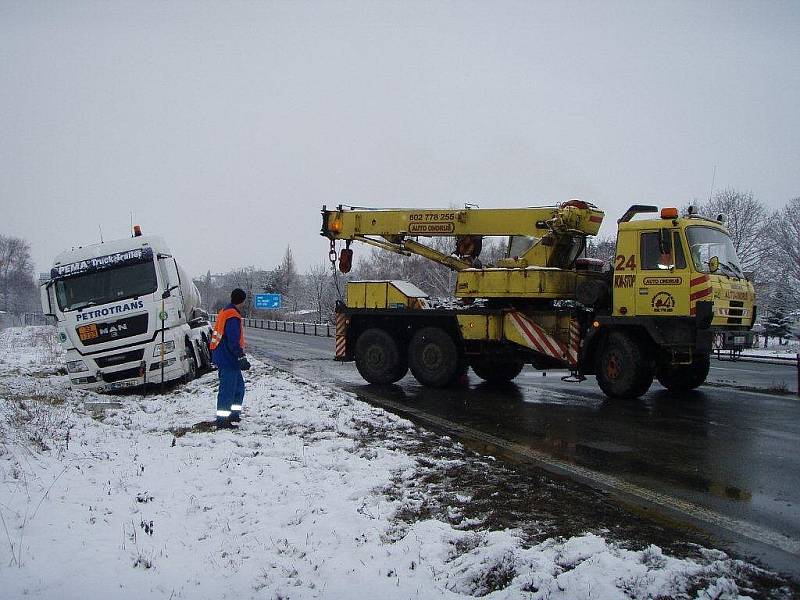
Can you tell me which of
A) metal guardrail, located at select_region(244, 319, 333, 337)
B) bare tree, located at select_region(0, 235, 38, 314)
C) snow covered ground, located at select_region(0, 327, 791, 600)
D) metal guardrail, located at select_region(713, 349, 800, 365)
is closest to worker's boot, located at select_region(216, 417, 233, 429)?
snow covered ground, located at select_region(0, 327, 791, 600)

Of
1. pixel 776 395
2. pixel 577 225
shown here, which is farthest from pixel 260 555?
pixel 776 395

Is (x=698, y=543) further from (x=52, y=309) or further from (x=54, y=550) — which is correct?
(x=52, y=309)

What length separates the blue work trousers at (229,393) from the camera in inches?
310

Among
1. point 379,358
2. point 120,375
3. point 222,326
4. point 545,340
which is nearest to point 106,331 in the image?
point 120,375

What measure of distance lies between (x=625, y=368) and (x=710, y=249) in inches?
92.9

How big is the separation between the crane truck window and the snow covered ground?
5414mm

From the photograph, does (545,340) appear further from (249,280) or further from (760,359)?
(249,280)

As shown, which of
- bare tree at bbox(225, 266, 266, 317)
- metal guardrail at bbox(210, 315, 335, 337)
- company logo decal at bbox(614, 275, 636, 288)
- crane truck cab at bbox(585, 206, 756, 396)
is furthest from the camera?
bare tree at bbox(225, 266, 266, 317)

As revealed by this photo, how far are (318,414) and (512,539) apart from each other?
15.8 feet

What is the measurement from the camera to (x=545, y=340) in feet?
38.1

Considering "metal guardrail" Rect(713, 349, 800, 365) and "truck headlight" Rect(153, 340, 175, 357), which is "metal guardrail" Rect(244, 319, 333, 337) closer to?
"metal guardrail" Rect(713, 349, 800, 365)

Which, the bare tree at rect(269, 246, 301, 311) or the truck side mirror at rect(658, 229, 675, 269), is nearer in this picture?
the truck side mirror at rect(658, 229, 675, 269)

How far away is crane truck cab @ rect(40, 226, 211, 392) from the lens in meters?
11.7

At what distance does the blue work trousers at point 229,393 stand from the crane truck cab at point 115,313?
174 inches
